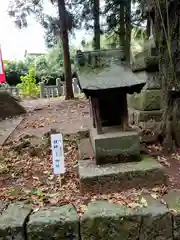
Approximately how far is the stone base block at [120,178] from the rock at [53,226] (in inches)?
15.9

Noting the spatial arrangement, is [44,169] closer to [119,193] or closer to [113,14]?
[119,193]

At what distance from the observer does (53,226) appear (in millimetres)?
2172

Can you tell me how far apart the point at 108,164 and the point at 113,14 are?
6.19 metres

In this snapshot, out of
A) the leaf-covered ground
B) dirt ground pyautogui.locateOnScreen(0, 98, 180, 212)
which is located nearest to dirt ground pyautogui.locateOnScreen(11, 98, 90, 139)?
dirt ground pyautogui.locateOnScreen(0, 98, 180, 212)

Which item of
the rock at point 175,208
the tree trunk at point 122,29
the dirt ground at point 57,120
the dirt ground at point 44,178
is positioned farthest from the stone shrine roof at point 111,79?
the tree trunk at point 122,29

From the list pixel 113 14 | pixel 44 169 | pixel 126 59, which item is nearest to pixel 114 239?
pixel 44 169

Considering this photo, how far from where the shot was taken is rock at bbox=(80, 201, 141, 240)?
2197 mm

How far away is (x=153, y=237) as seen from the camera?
2.25m

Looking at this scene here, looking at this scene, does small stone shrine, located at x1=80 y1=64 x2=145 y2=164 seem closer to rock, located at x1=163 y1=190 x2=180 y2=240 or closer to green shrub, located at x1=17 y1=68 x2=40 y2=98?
rock, located at x1=163 y1=190 x2=180 y2=240

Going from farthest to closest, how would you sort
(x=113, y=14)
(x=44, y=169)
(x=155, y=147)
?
1. (x=113, y=14)
2. (x=155, y=147)
3. (x=44, y=169)

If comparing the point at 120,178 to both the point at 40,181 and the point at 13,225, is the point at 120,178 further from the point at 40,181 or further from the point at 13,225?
the point at 13,225

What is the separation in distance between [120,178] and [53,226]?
759 millimetres

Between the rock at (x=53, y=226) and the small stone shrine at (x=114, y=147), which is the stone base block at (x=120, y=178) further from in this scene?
the rock at (x=53, y=226)

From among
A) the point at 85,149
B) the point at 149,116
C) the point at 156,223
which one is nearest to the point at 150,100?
the point at 149,116
